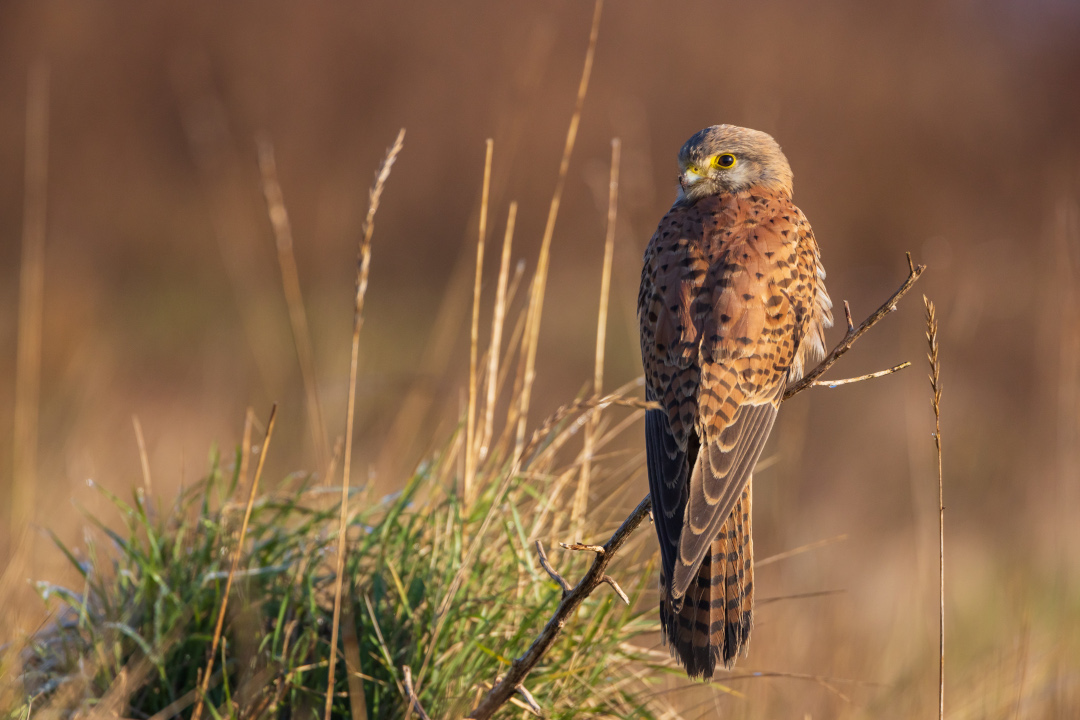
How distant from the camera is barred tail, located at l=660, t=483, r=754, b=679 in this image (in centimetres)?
174

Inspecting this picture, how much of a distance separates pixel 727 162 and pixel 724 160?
0.03 ft

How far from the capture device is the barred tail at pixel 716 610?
1.74 meters

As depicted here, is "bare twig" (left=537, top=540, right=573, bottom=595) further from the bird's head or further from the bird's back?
the bird's head

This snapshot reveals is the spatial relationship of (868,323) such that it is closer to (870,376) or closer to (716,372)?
(870,376)

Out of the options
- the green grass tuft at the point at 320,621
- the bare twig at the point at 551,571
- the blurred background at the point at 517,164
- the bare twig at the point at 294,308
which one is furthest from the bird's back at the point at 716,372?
the blurred background at the point at 517,164

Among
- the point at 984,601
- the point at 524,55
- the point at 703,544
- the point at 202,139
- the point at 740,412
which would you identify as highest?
the point at 524,55

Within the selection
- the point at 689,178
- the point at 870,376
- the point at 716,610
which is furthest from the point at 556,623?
the point at 689,178

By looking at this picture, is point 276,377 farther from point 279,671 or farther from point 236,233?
point 279,671

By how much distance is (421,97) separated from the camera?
10.9m

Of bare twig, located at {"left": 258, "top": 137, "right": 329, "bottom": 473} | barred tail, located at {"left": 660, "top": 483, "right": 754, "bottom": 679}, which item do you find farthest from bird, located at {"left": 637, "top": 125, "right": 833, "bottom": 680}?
bare twig, located at {"left": 258, "top": 137, "right": 329, "bottom": 473}

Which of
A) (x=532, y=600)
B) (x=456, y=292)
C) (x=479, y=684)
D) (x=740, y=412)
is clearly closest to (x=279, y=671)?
(x=479, y=684)

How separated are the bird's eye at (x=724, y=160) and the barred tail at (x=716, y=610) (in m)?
1.02

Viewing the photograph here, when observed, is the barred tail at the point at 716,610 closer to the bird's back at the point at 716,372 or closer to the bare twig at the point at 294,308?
the bird's back at the point at 716,372

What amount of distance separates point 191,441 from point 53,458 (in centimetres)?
219
